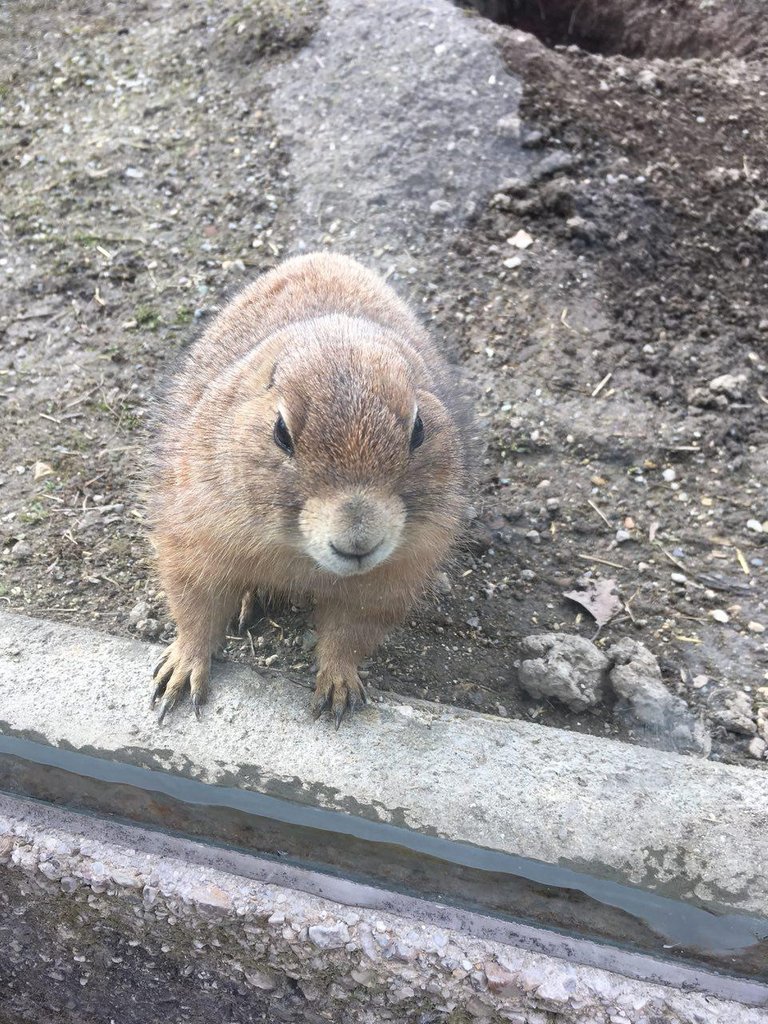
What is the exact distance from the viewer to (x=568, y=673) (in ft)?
11.9

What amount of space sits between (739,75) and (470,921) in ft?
20.4

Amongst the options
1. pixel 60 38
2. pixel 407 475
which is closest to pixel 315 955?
pixel 407 475

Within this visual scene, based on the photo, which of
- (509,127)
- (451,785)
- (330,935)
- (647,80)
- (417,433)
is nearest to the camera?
(330,935)

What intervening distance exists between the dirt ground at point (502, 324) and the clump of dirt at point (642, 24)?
15 centimetres

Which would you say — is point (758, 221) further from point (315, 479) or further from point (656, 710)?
point (315, 479)

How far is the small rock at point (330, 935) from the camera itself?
263 cm

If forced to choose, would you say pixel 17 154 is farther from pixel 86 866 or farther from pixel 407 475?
pixel 86 866

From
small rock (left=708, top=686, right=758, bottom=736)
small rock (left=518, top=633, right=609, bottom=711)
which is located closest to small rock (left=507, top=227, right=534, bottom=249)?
small rock (left=518, top=633, right=609, bottom=711)

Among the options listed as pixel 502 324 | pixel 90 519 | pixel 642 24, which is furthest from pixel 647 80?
pixel 90 519

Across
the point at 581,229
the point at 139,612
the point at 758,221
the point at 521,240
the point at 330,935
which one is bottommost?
the point at 139,612

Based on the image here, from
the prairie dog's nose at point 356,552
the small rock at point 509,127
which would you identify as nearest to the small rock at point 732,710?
the prairie dog's nose at point 356,552

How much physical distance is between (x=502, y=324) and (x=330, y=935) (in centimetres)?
367

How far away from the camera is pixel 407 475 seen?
3.01 meters

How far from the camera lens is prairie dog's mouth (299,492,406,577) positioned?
8.91 ft
